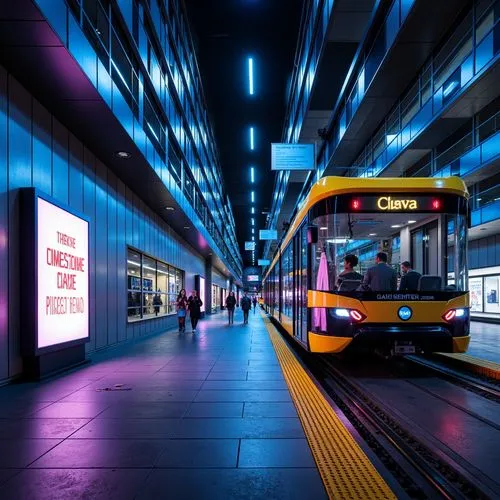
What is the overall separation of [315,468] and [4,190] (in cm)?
623

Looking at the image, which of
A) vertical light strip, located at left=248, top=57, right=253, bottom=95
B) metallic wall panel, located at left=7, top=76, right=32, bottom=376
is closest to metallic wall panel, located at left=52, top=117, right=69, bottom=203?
metallic wall panel, located at left=7, top=76, right=32, bottom=376

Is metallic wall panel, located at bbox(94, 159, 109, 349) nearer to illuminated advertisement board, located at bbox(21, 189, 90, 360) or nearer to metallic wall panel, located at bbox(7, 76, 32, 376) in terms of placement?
illuminated advertisement board, located at bbox(21, 189, 90, 360)

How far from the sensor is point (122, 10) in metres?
11.5

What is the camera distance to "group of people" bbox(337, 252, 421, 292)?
816cm

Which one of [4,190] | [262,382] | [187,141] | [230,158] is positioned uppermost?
[230,158]

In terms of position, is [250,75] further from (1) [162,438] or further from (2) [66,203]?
(1) [162,438]

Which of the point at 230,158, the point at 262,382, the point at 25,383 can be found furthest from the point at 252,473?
the point at 230,158

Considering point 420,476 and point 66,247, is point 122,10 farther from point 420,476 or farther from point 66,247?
point 420,476

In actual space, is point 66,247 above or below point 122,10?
below

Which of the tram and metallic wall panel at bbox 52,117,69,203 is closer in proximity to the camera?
the tram

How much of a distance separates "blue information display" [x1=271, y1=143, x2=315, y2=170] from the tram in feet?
25.1

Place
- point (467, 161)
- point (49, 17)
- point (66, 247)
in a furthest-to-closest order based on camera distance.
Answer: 1. point (467, 161)
2. point (66, 247)
3. point (49, 17)

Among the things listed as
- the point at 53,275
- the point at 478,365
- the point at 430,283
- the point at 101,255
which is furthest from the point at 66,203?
the point at 478,365

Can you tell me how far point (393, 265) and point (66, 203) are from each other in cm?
683
